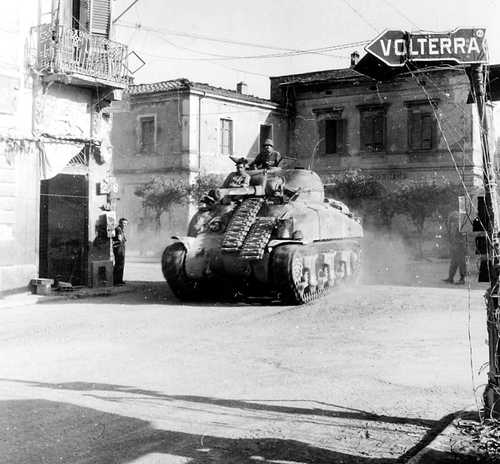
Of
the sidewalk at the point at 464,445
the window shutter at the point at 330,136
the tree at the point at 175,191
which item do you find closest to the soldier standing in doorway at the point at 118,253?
the sidewalk at the point at 464,445

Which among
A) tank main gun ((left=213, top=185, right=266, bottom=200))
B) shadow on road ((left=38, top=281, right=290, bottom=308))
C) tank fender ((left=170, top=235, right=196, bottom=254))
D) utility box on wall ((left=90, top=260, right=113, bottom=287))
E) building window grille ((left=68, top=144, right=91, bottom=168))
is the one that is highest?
building window grille ((left=68, top=144, right=91, bottom=168))

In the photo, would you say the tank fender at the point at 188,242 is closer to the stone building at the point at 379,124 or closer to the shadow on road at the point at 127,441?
the shadow on road at the point at 127,441

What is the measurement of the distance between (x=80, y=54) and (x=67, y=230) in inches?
158

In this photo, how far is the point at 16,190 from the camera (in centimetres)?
1420

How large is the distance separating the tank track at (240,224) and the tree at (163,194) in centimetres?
1558

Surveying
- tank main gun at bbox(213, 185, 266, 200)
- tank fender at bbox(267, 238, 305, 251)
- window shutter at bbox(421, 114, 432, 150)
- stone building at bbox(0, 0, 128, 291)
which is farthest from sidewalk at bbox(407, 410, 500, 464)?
window shutter at bbox(421, 114, 432, 150)

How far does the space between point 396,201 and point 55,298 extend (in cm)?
1727

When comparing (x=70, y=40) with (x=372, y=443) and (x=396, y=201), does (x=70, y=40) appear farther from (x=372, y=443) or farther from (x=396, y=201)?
(x=396, y=201)

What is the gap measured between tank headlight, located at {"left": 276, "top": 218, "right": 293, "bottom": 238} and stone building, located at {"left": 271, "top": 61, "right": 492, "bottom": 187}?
17998 mm

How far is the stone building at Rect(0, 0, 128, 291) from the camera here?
14.1m

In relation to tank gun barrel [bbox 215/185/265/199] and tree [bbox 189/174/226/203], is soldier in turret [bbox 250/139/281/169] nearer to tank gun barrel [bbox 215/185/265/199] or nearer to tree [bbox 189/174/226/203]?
tank gun barrel [bbox 215/185/265/199]

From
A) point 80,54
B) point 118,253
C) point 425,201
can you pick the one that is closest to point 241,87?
point 425,201

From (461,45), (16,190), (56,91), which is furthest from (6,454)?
(56,91)

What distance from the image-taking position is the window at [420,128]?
3191cm
